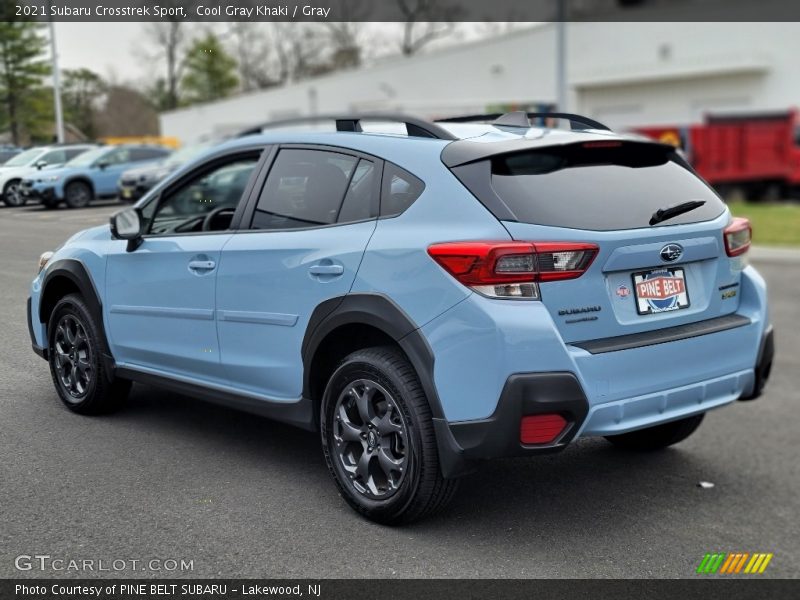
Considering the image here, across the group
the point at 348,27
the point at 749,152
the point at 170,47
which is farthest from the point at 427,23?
the point at 170,47

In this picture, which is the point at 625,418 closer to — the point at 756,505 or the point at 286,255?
the point at 286,255

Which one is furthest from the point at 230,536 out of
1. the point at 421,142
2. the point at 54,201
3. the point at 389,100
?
the point at 389,100

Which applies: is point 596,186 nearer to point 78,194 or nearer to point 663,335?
point 663,335

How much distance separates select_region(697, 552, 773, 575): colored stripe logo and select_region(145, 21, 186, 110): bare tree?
→ 2.78 meters

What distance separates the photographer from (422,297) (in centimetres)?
331

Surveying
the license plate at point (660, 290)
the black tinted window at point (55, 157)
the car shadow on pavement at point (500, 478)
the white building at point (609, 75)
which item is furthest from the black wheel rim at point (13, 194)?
the white building at point (609, 75)

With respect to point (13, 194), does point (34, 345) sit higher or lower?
lower

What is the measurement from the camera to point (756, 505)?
202 inches

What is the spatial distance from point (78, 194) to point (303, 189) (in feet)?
3.79

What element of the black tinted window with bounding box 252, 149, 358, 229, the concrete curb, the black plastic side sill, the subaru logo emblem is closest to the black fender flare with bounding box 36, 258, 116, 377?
the black tinted window with bounding box 252, 149, 358, 229

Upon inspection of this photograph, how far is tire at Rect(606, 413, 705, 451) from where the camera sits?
4855 mm

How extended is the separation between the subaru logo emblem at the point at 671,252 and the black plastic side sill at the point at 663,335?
0.92 feet

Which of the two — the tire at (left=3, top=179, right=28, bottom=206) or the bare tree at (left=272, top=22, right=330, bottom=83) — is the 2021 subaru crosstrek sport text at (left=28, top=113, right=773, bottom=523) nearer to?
the bare tree at (left=272, top=22, right=330, bottom=83)
